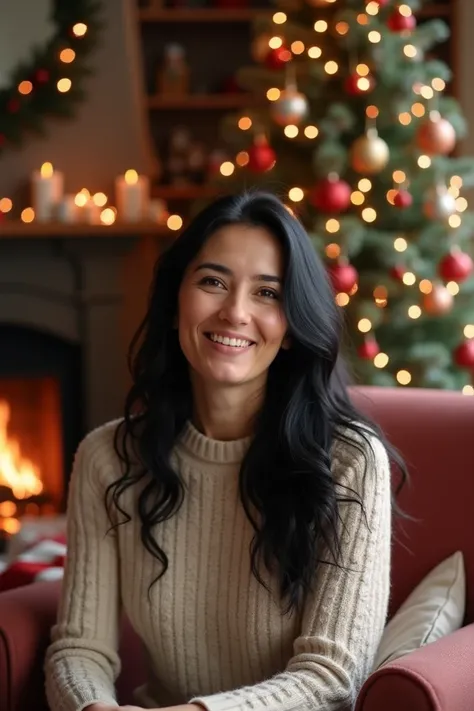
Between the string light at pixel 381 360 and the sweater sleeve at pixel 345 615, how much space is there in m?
1.79

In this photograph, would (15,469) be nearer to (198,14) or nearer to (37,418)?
(37,418)

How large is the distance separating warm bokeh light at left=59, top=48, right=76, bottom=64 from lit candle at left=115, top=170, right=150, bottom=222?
45 cm

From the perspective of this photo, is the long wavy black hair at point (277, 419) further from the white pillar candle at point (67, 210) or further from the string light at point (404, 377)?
the white pillar candle at point (67, 210)

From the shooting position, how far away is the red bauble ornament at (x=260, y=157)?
11.7ft

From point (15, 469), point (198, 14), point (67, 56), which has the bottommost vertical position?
point (15, 469)

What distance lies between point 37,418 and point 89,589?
287 centimetres

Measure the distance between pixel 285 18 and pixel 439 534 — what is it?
7.03 feet

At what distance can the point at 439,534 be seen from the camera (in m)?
2.01

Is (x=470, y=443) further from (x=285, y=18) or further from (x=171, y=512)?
(x=285, y=18)

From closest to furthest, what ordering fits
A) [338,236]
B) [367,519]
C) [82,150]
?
[367,519], [338,236], [82,150]

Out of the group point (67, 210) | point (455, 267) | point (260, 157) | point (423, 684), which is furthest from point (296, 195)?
point (423, 684)

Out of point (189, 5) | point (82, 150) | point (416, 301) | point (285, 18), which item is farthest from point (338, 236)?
point (189, 5)

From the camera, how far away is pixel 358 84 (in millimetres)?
3494

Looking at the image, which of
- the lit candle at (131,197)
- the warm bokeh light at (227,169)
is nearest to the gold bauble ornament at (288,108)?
the warm bokeh light at (227,169)
